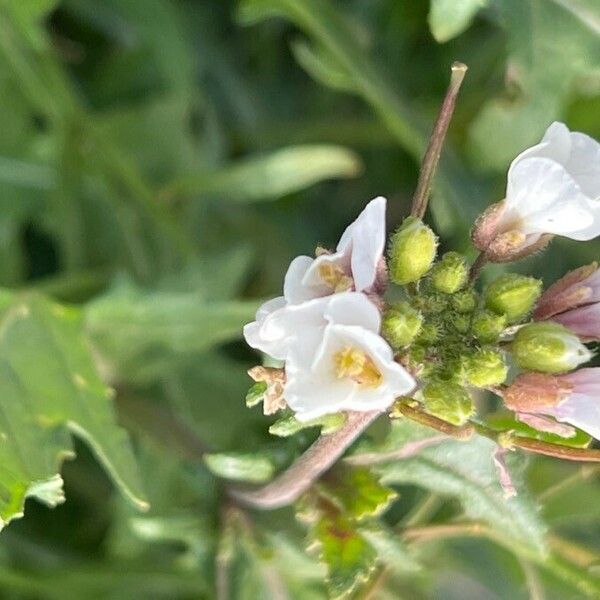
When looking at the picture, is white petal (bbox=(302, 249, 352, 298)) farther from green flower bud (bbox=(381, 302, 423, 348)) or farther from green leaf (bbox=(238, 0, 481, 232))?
green leaf (bbox=(238, 0, 481, 232))

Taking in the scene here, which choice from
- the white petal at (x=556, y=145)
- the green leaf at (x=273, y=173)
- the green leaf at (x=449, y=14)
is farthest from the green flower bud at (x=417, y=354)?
the green leaf at (x=273, y=173)

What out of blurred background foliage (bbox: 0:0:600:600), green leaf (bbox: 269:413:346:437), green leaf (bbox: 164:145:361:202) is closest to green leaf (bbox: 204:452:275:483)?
blurred background foliage (bbox: 0:0:600:600)

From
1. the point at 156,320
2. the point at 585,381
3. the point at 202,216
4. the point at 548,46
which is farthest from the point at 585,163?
the point at 202,216

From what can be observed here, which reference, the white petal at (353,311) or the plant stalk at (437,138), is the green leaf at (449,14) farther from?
the white petal at (353,311)

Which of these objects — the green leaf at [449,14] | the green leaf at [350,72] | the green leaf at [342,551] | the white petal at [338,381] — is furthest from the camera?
the green leaf at [350,72]

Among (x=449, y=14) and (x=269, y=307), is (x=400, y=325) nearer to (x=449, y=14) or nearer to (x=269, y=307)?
(x=269, y=307)

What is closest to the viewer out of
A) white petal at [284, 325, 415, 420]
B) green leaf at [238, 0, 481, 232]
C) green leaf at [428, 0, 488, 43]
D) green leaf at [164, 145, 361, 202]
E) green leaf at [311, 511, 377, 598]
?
white petal at [284, 325, 415, 420]

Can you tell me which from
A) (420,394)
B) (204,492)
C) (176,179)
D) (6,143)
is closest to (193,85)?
(176,179)
